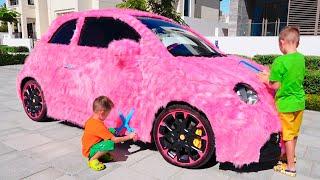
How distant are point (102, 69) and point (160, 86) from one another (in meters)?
0.99

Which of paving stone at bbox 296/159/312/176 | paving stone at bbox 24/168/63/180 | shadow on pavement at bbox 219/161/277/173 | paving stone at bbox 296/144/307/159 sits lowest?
paving stone at bbox 296/159/312/176

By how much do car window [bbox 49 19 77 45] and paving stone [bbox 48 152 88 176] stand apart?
180 cm

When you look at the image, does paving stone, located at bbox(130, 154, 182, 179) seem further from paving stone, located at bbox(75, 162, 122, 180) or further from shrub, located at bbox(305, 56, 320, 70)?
shrub, located at bbox(305, 56, 320, 70)

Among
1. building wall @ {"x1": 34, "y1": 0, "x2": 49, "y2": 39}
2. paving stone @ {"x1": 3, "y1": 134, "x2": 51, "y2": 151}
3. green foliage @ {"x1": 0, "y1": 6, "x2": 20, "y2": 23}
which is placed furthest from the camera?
building wall @ {"x1": 34, "y1": 0, "x2": 49, "y2": 39}

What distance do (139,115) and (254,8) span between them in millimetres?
16779

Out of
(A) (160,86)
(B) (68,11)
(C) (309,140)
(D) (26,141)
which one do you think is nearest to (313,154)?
(C) (309,140)

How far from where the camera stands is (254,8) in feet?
61.5

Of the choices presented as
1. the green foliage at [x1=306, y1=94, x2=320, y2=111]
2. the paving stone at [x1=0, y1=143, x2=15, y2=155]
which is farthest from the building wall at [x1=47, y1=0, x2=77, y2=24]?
the paving stone at [x1=0, y1=143, x2=15, y2=155]

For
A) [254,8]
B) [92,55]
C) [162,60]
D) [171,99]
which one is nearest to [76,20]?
[92,55]

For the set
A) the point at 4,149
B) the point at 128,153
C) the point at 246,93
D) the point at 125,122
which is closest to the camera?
the point at 246,93

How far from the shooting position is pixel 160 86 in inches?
143

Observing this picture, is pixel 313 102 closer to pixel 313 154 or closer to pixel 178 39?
pixel 313 154

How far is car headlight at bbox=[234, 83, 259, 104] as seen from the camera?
10.9ft

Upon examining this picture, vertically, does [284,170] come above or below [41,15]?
below
